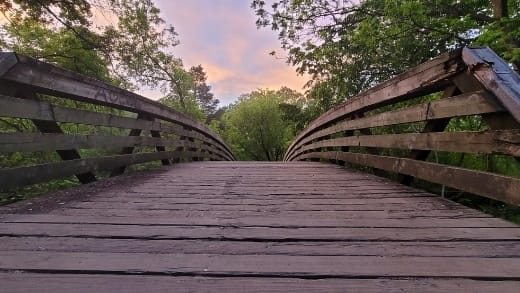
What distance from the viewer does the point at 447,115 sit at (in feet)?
8.33

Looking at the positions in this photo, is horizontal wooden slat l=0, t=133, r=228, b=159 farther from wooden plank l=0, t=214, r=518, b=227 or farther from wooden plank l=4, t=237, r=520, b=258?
wooden plank l=4, t=237, r=520, b=258

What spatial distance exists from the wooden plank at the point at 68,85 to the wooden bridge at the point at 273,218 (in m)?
0.01

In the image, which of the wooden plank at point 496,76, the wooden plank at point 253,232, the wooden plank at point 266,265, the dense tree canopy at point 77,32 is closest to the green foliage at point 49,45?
the dense tree canopy at point 77,32

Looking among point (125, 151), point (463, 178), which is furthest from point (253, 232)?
point (125, 151)

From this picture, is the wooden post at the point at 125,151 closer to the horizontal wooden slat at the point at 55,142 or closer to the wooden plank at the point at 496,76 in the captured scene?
the horizontal wooden slat at the point at 55,142

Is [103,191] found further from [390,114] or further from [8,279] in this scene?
[390,114]

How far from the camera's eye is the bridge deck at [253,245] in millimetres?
1333

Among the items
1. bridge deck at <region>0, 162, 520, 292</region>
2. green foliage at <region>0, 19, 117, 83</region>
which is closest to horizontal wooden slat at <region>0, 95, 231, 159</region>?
bridge deck at <region>0, 162, 520, 292</region>

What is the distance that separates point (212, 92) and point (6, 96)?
6424 centimetres

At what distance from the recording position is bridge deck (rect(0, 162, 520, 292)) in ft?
4.37

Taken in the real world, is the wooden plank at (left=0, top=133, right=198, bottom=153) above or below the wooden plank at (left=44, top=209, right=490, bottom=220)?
above

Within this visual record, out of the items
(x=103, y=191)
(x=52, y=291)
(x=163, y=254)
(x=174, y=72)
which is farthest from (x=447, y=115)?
(x=174, y=72)

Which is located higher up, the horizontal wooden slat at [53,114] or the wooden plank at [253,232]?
the horizontal wooden slat at [53,114]

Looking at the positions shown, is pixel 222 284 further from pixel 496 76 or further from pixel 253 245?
pixel 496 76
